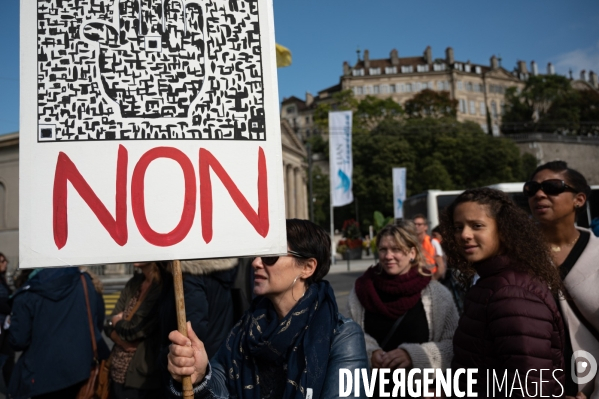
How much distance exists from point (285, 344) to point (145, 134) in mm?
958

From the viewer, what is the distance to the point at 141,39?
1.95 meters

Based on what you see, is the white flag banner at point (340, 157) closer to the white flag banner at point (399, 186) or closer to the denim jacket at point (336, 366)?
the white flag banner at point (399, 186)

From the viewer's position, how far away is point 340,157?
907 inches

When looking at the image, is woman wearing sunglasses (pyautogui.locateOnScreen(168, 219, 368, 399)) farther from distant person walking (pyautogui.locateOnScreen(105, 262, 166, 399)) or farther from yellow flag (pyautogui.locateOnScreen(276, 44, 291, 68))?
yellow flag (pyautogui.locateOnScreen(276, 44, 291, 68))

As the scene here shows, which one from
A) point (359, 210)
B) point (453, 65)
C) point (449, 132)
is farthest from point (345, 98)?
point (453, 65)

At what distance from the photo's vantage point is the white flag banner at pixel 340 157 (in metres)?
22.3

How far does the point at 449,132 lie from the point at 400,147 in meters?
6.87

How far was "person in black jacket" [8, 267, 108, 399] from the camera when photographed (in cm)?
383

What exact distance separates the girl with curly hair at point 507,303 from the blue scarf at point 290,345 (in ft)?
2.09

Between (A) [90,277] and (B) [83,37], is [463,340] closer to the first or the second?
(B) [83,37]

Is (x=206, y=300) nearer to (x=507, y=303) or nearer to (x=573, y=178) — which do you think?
(x=507, y=303)

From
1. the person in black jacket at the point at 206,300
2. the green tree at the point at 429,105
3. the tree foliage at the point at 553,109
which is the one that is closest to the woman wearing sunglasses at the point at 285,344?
the person in black jacket at the point at 206,300

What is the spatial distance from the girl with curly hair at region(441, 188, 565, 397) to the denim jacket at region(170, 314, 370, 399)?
52cm

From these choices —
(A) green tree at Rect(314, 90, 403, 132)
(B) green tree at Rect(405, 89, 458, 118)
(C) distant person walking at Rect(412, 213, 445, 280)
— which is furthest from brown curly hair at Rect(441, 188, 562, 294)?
(B) green tree at Rect(405, 89, 458, 118)
